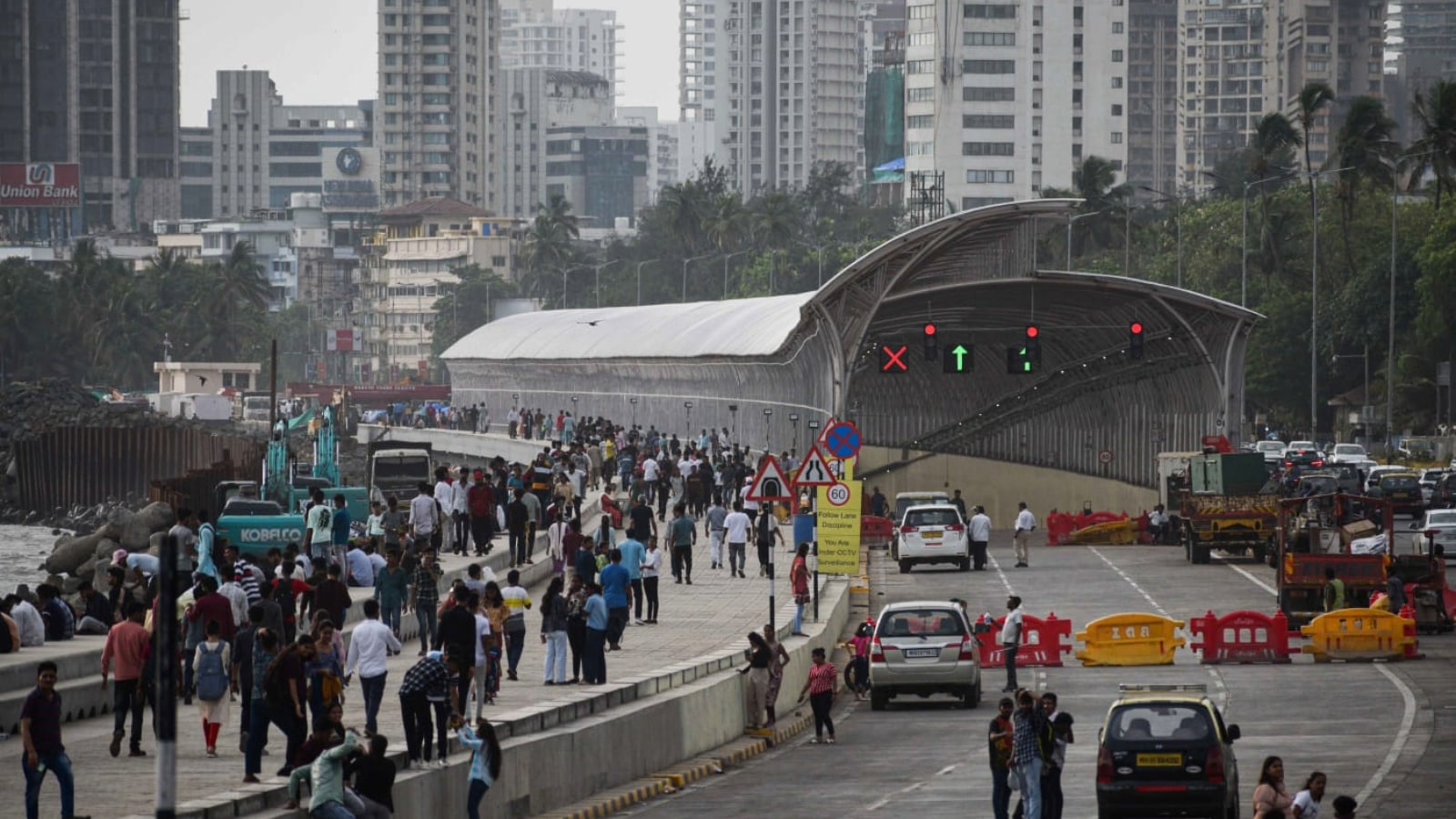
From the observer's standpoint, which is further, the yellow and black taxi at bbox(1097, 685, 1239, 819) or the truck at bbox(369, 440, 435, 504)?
the truck at bbox(369, 440, 435, 504)

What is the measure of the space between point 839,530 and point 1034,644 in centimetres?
484

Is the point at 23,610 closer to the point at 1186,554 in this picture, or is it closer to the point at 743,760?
the point at 743,760

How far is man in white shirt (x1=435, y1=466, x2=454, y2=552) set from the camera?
43344 millimetres

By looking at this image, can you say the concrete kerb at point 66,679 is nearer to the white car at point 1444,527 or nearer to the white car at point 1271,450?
the white car at point 1444,527

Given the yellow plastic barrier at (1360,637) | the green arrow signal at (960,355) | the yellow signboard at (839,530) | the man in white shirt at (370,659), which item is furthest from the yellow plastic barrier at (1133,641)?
the green arrow signal at (960,355)

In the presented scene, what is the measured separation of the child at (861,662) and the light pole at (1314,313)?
166 feet

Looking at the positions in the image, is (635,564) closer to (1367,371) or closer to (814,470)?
(814,470)

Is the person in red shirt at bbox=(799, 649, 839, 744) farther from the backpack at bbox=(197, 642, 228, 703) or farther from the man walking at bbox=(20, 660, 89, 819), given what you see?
the man walking at bbox=(20, 660, 89, 819)

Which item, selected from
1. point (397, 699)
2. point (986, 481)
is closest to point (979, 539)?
point (986, 481)

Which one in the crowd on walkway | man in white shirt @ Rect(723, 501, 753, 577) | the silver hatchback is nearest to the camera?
the crowd on walkway

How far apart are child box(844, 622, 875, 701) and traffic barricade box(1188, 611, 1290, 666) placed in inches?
199

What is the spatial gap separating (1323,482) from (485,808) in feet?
123

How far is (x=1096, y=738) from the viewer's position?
27766mm

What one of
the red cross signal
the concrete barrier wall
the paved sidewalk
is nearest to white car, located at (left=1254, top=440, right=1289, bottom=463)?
the concrete barrier wall
